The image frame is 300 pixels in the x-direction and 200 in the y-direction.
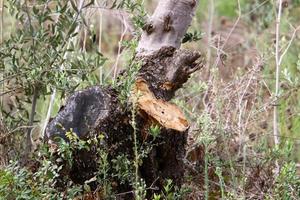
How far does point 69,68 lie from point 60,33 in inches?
7.6

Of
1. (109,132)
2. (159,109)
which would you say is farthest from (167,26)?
(109,132)

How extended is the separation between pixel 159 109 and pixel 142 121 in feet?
0.33

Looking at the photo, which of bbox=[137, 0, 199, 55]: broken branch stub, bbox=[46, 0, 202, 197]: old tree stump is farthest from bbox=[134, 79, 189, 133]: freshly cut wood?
bbox=[137, 0, 199, 55]: broken branch stub

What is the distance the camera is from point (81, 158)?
3.35 m

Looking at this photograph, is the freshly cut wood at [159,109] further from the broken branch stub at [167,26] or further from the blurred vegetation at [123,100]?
the broken branch stub at [167,26]

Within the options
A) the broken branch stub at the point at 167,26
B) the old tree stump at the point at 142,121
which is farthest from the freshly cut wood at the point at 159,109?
the broken branch stub at the point at 167,26

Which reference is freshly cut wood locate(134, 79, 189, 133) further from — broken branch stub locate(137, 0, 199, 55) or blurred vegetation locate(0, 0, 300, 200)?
broken branch stub locate(137, 0, 199, 55)

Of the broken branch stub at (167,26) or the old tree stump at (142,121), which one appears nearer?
the old tree stump at (142,121)

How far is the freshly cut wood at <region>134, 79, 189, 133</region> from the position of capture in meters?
3.33

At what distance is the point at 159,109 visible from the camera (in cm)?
338

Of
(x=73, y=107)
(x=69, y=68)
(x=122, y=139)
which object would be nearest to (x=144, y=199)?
(x=122, y=139)

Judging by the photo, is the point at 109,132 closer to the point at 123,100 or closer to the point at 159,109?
the point at 123,100

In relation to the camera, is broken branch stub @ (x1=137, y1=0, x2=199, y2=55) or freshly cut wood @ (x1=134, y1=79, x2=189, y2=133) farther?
broken branch stub @ (x1=137, y1=0, x2=199, y2=55)

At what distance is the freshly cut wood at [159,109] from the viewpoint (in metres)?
3.33
